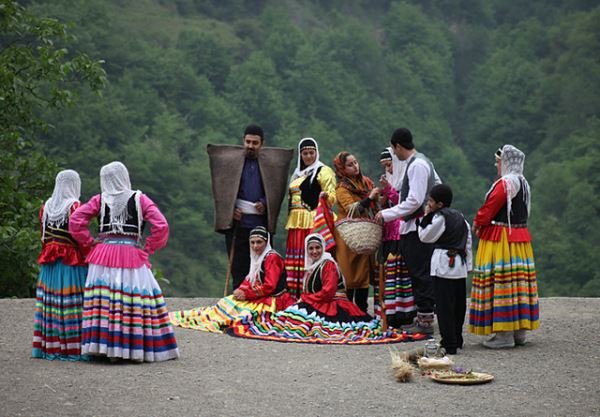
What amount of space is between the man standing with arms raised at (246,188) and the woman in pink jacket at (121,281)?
2296 mm

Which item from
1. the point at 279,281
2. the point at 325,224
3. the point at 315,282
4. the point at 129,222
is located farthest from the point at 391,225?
the point at 129,222

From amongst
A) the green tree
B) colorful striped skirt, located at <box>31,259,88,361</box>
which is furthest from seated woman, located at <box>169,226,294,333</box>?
the green tree

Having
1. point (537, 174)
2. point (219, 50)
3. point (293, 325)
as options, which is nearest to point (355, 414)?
point (293, 325)

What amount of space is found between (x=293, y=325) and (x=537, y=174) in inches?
1624

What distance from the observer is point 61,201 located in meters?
8.27

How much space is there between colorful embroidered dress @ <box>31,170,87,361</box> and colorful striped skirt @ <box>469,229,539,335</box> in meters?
3.05

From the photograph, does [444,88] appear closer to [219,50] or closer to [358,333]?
[219,50]

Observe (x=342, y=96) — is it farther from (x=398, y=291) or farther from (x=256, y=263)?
(x=398, y=291)

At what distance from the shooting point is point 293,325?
9305mm

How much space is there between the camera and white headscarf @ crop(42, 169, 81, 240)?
26.9 ft

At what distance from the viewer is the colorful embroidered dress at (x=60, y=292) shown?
8102 millimetres

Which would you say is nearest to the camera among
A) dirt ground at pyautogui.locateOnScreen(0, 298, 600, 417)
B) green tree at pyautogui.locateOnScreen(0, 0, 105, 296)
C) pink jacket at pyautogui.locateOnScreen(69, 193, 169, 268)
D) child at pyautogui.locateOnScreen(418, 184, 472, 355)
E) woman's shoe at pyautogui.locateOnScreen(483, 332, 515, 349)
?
dirt ground at pyautogui.locateOnScreen(0, 298, 600, 417)

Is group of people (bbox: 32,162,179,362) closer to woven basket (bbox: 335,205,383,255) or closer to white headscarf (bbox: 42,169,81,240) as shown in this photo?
white headscarf (bbox: 42,169,81,240)

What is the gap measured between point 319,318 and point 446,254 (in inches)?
60.1
